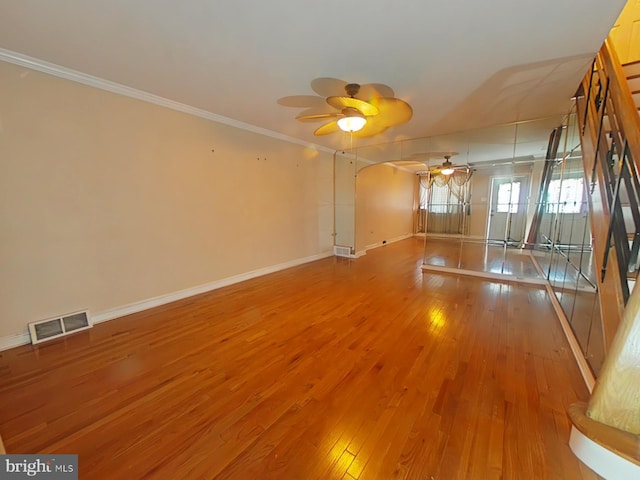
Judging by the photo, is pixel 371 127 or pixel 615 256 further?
pixel 371 127

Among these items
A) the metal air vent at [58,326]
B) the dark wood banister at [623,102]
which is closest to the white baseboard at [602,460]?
the dark wood banister at [623,102]

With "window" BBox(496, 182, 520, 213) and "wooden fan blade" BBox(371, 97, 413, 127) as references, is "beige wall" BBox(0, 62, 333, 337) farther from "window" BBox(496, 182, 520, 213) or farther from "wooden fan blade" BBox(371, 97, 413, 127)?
"window" BBox(496, 182, 520, 213)

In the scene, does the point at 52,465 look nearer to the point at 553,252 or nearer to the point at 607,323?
the point at 607,323

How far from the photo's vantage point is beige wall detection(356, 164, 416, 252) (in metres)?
6.82

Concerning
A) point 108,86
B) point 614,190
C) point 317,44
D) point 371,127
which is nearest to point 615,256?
point 614,190

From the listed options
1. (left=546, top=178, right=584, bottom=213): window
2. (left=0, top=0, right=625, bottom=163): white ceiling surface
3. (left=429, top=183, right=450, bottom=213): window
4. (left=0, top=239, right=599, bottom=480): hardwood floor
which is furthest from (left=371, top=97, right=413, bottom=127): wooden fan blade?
(left=429, top=183, right=450, bottom=213): window

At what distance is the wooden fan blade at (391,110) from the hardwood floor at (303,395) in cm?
261

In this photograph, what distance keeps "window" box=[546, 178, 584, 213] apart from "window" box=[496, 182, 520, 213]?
134cm

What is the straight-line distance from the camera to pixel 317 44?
220 cm

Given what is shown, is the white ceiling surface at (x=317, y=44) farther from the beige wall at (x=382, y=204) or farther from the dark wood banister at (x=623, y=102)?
the beige wall at (x=382, y=204)

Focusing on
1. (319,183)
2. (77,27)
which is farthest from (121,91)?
(319,183)

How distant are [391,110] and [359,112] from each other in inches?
36.7

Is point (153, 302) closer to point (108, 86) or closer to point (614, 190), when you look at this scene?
point (108, 86)

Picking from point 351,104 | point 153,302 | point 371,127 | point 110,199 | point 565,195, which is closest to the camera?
point 351,104
